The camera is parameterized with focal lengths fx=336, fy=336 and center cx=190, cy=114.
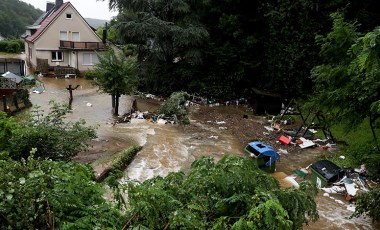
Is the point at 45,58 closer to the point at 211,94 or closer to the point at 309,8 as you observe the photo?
the point at 211,94

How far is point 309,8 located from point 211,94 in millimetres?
7985

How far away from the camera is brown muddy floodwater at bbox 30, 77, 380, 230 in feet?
30.2

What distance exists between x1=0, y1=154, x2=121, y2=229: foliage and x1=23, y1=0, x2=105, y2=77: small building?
90.7ft

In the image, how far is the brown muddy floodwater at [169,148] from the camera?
9219 mm

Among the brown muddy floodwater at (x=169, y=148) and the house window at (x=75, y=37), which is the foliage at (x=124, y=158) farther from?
the house window at (x=75, y=37)

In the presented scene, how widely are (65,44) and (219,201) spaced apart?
99.3 feet

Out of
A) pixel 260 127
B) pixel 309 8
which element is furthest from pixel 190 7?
pixel 260 127

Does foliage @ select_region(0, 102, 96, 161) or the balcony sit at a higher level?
the balcony

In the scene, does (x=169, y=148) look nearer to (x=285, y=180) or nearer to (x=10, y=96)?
(x=285, y=180)

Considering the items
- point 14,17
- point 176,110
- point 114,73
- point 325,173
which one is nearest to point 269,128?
point 176,110

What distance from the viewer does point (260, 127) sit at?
55.8 feet

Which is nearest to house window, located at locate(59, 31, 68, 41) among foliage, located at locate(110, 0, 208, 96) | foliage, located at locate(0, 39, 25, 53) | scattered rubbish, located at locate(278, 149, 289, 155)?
foliage, located at locate(110, 0, 208, 96)

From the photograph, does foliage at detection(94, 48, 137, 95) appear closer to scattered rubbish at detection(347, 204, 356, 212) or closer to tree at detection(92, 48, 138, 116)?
tree at detection(92, 48, 138, 116)

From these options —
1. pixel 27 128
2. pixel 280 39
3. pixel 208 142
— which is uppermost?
pixel 280 39
